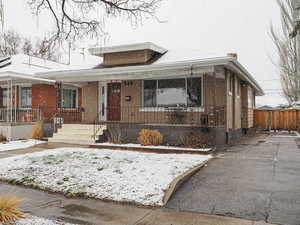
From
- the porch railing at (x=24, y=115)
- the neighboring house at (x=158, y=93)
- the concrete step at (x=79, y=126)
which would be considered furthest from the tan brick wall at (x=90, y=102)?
the porch railing at (x=24, y=115)

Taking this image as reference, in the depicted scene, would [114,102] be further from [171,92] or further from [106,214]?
[106,214]

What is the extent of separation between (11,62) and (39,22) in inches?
620

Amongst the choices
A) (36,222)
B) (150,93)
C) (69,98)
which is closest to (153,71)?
(150,93)

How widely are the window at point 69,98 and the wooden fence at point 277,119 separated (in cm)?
1409

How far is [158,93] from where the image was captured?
13156 mm

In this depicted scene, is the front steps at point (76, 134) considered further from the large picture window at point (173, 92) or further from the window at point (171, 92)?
the window at point (171, 92)

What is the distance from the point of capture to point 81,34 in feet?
23.4

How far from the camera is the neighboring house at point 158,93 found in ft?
36.2

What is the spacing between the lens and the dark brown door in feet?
47.9

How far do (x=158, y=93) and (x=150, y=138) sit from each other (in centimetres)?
298

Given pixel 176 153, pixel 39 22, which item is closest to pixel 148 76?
pixel 176 153

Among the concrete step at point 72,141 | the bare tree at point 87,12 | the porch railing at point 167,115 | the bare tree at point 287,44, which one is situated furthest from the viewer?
the bare tree at point 287,44

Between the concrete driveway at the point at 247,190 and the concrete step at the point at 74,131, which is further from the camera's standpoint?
the concrete step at the point at 74,131

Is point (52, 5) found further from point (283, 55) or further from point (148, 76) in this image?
point (283, 55)
